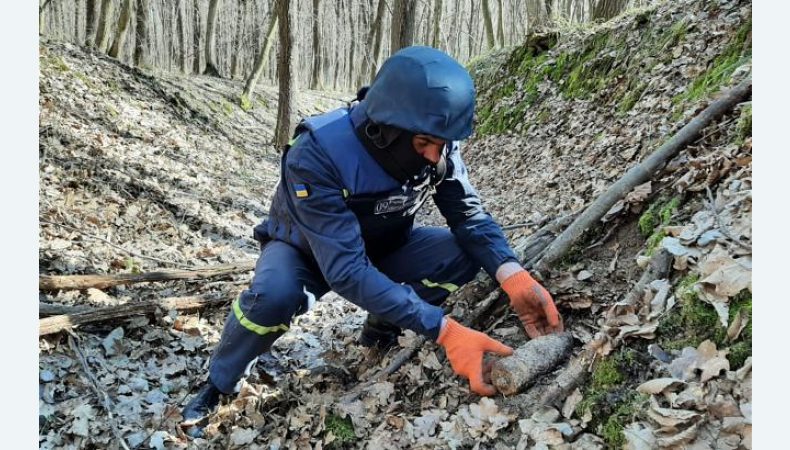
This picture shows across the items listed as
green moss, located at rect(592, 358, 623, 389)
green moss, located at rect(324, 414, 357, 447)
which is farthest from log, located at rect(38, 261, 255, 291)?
green moss, located at rect(592, 358, 623, 389)

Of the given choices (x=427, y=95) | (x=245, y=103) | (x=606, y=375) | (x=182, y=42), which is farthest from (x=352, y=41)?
(x=606, y=375)

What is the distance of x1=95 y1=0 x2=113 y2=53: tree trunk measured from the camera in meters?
13.7

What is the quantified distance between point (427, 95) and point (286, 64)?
29.9ft

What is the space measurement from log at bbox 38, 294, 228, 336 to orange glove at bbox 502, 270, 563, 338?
2624mm

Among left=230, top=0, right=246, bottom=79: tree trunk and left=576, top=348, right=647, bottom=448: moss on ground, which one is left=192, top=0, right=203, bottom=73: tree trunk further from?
left=576, top=348, right=647, bottom=448: moss on ground

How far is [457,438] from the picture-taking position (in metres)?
2.46

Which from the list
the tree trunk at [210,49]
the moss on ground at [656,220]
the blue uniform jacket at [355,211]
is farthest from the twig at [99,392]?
the tree trunk at [210,49]

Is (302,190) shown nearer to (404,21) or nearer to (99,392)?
(99,392)

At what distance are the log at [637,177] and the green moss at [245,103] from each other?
1369 cm

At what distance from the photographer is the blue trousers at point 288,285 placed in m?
3.11

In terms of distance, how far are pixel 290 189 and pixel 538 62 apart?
7152 mm

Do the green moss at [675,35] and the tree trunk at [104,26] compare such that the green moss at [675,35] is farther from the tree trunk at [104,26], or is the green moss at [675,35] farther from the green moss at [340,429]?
the tree trunk at [104,26]

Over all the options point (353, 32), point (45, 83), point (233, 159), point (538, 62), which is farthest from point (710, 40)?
point (353, 32)

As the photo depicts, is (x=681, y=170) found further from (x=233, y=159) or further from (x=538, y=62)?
(x=233, y=159)
